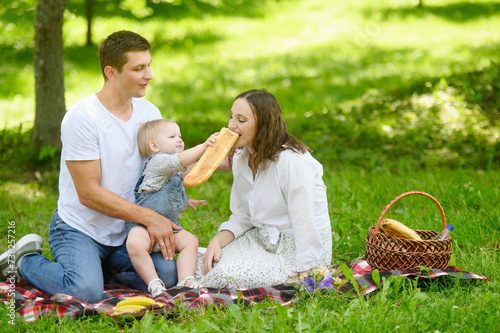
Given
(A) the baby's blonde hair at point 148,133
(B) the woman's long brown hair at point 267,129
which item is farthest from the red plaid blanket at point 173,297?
(A) the baby's blonde hair at point 148,133

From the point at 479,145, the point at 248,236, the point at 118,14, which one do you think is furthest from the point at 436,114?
the point at 118,14

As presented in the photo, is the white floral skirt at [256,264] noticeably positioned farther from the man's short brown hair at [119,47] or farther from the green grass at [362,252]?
the man's short brown hair at [119,47]

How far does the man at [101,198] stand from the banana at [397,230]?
142 cm

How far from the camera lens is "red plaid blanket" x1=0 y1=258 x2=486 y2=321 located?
3.22 meters

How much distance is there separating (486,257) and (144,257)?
2336mm

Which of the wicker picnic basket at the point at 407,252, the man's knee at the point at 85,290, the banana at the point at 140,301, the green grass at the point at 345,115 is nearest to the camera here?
the green grass at the point at 345,115

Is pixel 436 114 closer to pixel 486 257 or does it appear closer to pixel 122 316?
pixel 486 257

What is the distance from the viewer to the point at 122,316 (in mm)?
3119

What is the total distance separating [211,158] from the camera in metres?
3.45

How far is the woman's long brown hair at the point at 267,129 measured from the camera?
11.4 feet

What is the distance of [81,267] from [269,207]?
1252 millimetres

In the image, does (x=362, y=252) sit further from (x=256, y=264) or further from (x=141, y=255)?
(x=141, y=255)

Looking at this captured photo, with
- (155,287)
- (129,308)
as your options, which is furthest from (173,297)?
(129,308)

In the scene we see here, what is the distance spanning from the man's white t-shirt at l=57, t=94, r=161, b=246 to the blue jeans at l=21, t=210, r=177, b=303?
0.08m
